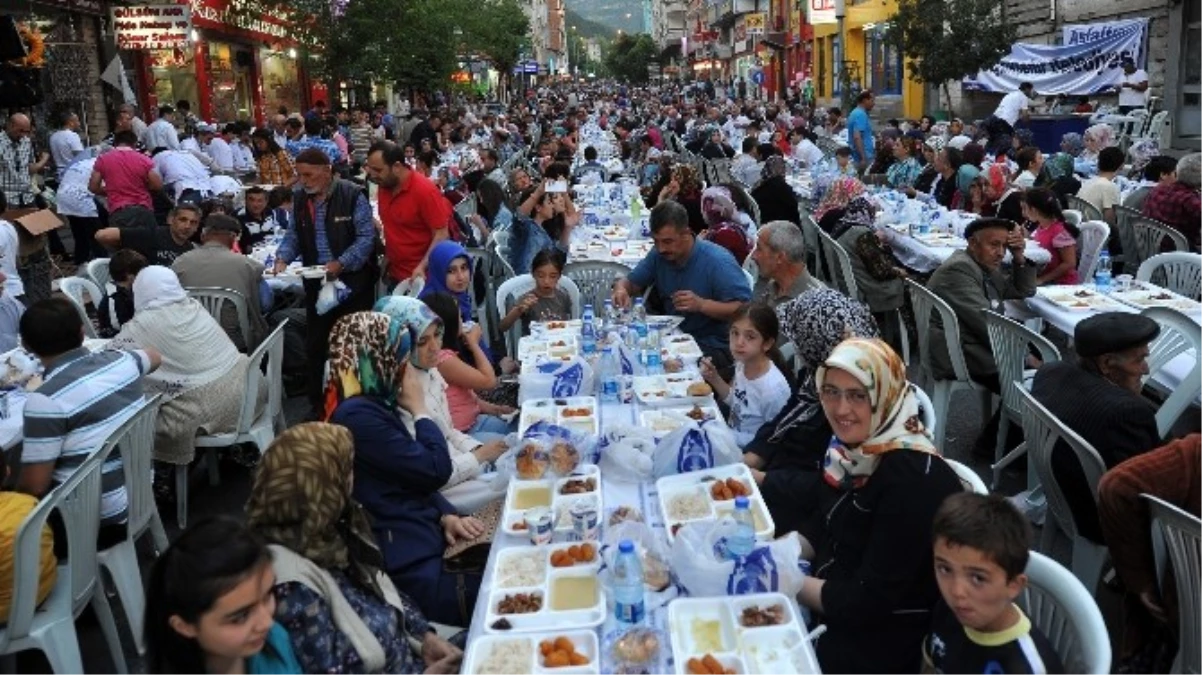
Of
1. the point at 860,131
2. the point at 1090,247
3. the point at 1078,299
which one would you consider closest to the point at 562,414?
the point at 1078,299

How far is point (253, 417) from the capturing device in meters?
5.49

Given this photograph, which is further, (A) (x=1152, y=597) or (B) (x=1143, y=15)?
(B) (x=1143, y=15)

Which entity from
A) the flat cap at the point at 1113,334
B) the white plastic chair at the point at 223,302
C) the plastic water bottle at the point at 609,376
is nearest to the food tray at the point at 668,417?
the plastic water bottle at the point at 609,376

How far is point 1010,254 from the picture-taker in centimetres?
653

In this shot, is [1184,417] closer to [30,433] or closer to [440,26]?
[30,433]

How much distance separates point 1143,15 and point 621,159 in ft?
32.7

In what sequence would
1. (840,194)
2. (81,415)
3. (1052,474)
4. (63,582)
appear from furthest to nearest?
(840,194)
(81,415)
(1052,474)
(63,582)

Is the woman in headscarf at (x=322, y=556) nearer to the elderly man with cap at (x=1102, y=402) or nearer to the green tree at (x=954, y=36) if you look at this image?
the elderly man with cap at (x=1102, y=402)

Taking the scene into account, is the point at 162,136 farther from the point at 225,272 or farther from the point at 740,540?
the point at 740,540

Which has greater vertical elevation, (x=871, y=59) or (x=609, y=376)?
(x=871, y=59)

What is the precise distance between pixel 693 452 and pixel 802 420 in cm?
49

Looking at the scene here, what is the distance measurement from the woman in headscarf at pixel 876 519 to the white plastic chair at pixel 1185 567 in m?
0.59

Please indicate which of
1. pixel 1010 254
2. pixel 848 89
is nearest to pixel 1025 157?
pixel 1010 254

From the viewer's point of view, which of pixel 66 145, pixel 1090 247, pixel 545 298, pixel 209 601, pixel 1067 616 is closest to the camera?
pixel 209 601
